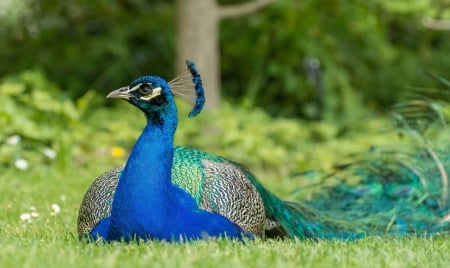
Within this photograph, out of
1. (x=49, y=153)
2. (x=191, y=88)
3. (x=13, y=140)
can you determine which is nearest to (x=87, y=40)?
(x=49, y=153)

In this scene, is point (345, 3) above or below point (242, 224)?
above

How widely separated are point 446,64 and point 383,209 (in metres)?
7.37

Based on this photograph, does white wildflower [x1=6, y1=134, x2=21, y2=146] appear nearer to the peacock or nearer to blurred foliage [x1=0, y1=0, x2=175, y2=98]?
the peacock

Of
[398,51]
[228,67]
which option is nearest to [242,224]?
[228,67]

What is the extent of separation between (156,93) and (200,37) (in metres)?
5.65

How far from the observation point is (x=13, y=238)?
4297mm

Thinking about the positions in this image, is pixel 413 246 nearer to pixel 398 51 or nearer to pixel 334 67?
pixel 334 67

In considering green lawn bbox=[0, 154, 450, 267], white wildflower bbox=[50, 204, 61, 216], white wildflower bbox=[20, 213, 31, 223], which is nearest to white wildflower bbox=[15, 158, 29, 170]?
white wildflower bbox=[50, 204, 61, 216]

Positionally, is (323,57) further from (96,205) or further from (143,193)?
(143,193)

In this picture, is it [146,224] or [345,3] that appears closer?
[146,224]

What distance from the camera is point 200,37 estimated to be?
32.0 ft

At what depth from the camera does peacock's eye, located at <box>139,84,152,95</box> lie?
4141mm

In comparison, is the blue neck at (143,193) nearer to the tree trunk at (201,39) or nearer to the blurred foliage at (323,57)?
the tree trunk at (201,39)

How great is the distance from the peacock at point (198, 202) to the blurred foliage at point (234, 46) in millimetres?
5220
